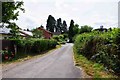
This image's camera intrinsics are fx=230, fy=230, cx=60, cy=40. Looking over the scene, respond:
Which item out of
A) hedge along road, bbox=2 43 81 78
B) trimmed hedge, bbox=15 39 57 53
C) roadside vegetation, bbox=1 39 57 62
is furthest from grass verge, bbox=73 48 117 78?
trimmed hedge, bbox=15 39 57 53

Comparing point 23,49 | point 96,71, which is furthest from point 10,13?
point 96,71

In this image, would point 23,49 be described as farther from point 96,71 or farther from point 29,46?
point 96,71

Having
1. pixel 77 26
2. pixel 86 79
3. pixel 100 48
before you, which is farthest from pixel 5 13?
pixel 77 26

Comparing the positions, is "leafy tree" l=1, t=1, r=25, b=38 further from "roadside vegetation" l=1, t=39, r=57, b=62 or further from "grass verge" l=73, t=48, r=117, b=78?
"grass verge" l=73, t=48, r=117, b=78

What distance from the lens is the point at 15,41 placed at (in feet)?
84.7

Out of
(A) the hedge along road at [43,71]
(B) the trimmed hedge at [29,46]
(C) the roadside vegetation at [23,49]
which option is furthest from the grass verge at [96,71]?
(B) the trimmed hedge at [29,46]

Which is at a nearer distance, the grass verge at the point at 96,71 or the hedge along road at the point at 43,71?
the grass verge at the point at 96,71

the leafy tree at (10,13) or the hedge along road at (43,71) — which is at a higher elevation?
the leafy tree at (10,13)

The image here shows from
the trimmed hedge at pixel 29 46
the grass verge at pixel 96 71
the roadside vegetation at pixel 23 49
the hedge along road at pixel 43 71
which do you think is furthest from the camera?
the trimmed hedge at pixel 29 46

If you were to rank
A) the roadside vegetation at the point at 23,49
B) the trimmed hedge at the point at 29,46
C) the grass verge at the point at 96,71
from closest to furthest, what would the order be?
the grass verge at the point at 96,71, the roadside vegetation at the point at 23,49, the trimmed hedge at the point at 29,46

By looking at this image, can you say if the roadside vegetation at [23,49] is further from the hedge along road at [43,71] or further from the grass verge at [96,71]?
the grass verge at [96,71]

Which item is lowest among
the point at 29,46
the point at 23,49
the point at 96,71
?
the point at 96,71

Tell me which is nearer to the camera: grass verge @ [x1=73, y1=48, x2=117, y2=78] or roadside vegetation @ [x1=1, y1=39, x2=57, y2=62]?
grass verge @ [x1=73, y1=48, x2=117, y2=78]

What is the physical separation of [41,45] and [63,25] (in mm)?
120977
